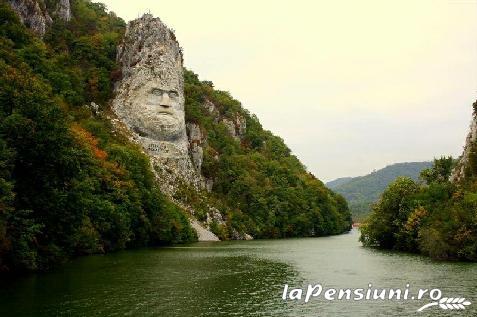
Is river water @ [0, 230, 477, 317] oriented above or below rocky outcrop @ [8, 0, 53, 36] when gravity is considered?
below

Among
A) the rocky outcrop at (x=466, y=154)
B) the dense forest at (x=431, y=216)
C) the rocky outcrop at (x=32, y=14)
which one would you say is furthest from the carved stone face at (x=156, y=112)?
the rocky outcrop at (x=466, y=154)

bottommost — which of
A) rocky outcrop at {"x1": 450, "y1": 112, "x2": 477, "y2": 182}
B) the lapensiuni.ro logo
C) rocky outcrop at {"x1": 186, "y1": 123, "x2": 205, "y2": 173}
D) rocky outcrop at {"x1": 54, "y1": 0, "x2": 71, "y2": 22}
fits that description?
A: the lapensiuni.ro logo

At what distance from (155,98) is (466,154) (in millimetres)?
66109

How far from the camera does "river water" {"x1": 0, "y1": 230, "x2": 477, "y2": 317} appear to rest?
2488cm

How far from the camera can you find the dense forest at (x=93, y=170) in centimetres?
3785

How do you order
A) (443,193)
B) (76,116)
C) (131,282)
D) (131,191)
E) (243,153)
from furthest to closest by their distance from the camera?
(243,153)
(76,116)
(131,191)
(443,193)
(131,282)

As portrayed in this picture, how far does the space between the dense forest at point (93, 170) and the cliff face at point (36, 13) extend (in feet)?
7.55

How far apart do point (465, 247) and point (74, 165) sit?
38.6 metres

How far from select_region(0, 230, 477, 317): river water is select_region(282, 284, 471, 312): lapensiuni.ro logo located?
1.44ft

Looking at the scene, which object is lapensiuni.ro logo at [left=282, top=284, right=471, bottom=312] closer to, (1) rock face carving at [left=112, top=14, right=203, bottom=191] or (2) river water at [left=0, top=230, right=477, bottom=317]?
(2) river water at [left=0, top=230, right=477, bottom=317]

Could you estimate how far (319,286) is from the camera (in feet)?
108

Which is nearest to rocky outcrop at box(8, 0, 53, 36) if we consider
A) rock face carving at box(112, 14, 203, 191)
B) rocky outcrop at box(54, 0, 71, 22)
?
rocky outcrop at box(54, 0, 71, 22)

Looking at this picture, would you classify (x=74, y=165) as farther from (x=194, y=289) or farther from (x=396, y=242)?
(x=396, y=242)

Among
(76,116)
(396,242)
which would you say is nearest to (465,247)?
(396,242)
